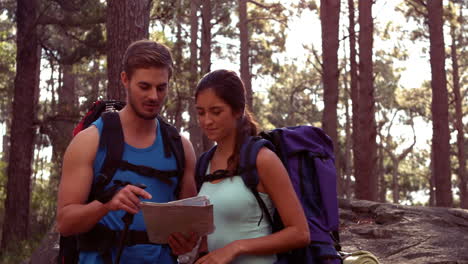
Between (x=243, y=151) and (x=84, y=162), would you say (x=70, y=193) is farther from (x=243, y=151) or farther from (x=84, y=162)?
(x=243, y=151)

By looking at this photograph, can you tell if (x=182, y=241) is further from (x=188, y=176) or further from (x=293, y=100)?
(x=293, y=100)

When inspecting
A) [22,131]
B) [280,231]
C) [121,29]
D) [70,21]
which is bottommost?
[280,231]

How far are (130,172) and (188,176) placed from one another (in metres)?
0.35

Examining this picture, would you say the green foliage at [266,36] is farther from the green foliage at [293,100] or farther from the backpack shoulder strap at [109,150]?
the backpack shoulder strap at [109,150]

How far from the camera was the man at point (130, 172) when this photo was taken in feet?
9.05

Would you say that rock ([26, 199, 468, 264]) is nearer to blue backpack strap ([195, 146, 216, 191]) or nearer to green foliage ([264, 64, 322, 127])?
blue backpack strap ([195, 146, 216, 191])

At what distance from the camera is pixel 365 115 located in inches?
574

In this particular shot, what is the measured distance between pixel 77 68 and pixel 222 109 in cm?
1616

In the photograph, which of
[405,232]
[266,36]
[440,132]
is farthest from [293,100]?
[405,232]

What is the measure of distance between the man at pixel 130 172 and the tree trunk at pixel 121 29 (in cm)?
353

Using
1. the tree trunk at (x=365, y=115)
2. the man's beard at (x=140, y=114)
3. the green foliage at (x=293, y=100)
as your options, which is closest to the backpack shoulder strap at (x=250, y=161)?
the man's beard at (x=140, y=114)

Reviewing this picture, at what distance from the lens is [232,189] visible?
277 centimetres

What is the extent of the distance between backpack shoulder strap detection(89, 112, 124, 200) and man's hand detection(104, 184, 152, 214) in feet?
0.73

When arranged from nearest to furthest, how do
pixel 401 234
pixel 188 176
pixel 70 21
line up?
pixel 188 176 → pixel 401 234 → pixel 70 21
